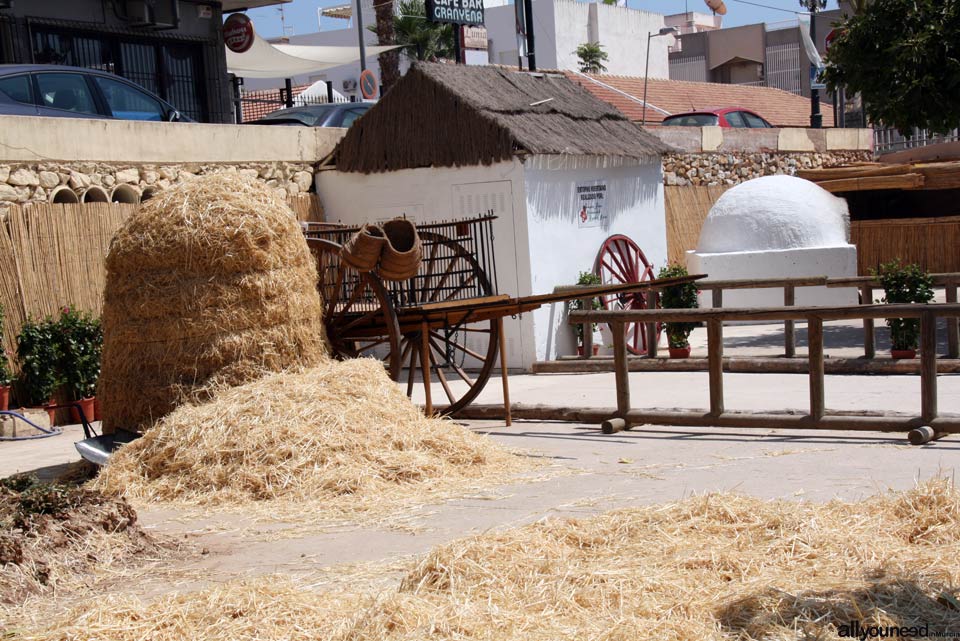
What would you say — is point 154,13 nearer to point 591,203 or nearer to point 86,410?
point 591,203

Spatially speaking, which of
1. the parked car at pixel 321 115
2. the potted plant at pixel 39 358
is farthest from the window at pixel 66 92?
the parked car at pixel 321 115

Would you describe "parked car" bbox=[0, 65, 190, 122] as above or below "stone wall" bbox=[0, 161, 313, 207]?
above

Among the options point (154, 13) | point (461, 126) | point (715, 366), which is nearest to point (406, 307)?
point (715, 366)

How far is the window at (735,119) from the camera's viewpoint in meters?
24.1

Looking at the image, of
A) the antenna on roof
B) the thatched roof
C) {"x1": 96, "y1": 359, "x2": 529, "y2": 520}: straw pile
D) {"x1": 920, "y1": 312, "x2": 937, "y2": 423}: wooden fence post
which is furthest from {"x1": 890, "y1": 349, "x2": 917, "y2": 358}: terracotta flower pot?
the antenna on roof

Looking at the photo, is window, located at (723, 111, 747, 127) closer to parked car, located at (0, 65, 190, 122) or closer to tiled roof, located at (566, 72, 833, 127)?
tiled roof, located at (566, 72, 833, 127)

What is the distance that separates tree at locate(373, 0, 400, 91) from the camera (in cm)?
2930

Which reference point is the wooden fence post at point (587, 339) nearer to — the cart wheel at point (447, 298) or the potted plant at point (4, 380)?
the cart wheel at point (447, 298)

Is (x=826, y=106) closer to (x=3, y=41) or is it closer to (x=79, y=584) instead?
(x=3, y=41)

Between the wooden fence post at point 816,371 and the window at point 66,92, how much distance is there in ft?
29.4

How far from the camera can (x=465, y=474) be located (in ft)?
25.1

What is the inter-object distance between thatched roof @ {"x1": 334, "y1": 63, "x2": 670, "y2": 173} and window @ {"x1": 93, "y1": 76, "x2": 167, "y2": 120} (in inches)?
96.5

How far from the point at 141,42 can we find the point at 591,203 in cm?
1001

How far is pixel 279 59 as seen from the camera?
23.7m
